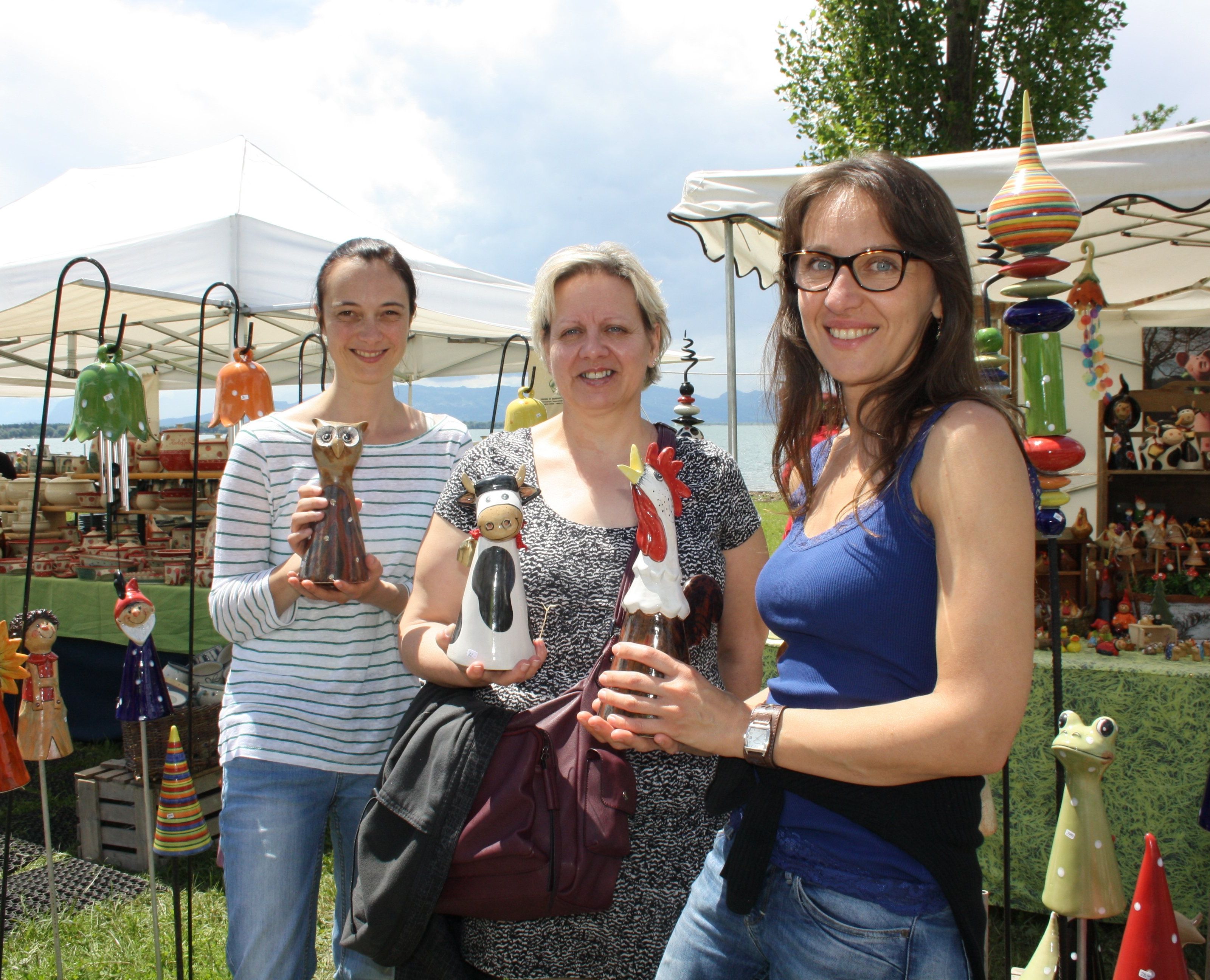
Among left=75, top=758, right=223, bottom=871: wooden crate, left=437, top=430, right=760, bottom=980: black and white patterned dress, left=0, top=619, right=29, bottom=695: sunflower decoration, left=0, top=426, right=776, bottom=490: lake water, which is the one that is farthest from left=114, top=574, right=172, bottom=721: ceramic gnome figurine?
left=75, top=758, right=223, bottom=871: wooden crate

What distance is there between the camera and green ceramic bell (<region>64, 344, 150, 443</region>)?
2422 mm

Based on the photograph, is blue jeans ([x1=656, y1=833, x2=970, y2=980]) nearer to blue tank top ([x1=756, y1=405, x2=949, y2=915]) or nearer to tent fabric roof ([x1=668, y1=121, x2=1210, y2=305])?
blue tank top ([x1=756, y1=405, x2=949, y2=915])

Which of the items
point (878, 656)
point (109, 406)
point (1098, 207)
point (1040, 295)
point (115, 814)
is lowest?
point (115, 814)

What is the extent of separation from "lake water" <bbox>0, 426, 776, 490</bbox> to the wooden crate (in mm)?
1533

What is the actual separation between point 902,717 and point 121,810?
4.02m

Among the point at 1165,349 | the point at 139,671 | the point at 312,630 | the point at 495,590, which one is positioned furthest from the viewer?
the point at 1165,349

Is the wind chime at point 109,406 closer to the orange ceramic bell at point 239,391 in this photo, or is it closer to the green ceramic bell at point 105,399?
the green ceramic bell at point 105,399

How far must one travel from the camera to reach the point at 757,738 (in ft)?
3.45

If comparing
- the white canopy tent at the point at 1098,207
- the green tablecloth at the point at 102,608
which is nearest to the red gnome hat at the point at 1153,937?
the white canopy tent at the point at 1098,207

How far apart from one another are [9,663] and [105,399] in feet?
2.50

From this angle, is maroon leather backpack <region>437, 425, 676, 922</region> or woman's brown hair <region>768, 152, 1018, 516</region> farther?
maroon leather backpack <region>437, 425, 676, 922</region>

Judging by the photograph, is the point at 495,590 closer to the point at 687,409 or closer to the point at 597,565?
the point at 597,565

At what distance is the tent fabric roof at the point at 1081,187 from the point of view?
2799mm

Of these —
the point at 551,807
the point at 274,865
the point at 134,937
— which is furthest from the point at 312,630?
the point at 134,937
